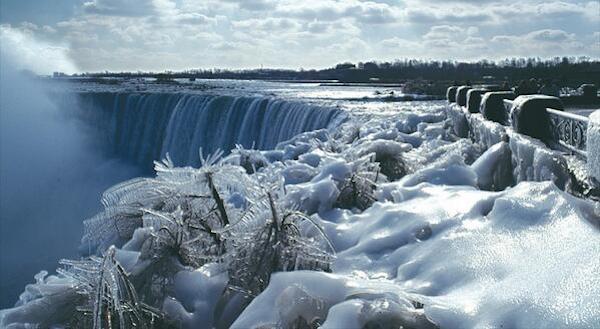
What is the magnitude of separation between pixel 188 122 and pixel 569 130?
75.4ft

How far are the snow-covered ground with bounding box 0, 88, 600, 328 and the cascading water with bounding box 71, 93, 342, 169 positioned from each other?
47.4ft

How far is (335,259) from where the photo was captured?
3.88 metres

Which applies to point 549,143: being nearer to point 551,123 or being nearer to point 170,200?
point 551,123

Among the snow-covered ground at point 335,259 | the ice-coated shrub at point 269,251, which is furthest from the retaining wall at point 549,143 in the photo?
the ice-coated shrub at point 269,251

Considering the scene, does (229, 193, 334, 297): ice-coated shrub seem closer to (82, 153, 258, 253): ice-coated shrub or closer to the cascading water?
(82, 153, 258, 253): ice-coated shrub

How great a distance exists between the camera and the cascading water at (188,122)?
2178 centimetres

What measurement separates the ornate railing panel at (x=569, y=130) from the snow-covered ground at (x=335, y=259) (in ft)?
2.29

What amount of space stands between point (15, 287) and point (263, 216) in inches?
766

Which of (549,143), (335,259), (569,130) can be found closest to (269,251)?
(335,259)

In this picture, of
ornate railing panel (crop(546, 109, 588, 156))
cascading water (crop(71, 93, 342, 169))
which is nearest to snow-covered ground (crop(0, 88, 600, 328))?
ornate railing panel (crop(546, 109, 588, 156))

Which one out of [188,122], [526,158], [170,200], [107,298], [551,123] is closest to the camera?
[107,298]

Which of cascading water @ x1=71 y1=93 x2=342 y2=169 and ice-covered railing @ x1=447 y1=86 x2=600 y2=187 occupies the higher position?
ice-covered railing @ x1=447 y1=86 x2=600 y2=187

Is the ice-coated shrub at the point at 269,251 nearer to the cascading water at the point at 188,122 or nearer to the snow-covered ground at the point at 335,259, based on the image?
the snow-covered ground at the point at 335,259

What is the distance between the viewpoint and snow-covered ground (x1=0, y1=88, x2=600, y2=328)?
2641mm
